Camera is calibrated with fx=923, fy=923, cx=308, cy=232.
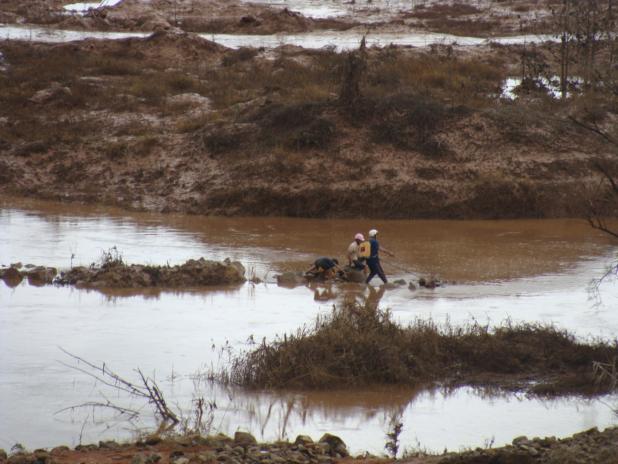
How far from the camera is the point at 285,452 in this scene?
31.2 ft

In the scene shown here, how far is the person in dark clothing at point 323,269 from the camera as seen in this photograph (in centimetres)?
2067

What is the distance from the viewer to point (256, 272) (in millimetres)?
21562

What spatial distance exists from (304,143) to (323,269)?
12.6 metres

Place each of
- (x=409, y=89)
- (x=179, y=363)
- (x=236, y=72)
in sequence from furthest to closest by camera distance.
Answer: (x=236, y=72)
(x=409, y=89)
(x=179, y=363)

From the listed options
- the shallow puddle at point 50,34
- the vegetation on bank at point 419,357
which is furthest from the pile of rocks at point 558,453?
the shallow puddle at point 50,34

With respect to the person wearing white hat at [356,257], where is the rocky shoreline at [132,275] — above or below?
below

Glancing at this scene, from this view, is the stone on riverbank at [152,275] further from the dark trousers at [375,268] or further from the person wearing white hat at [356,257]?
the dark trousers at [375,268]

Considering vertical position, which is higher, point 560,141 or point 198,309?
point 560,141

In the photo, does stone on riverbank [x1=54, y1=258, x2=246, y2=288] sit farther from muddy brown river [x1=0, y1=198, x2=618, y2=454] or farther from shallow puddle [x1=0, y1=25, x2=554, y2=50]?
shallow puddle [x1=0, y1=25, x2=554, y2=50]

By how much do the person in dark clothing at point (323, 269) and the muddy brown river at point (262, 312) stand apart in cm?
86

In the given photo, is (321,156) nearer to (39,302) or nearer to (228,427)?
(39,302)

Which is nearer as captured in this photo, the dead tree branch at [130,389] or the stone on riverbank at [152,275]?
the dead tree branch at [130,389]

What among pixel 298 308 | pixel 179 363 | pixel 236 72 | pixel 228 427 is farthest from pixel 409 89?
pixel 228 427

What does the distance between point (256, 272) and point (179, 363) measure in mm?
7611
